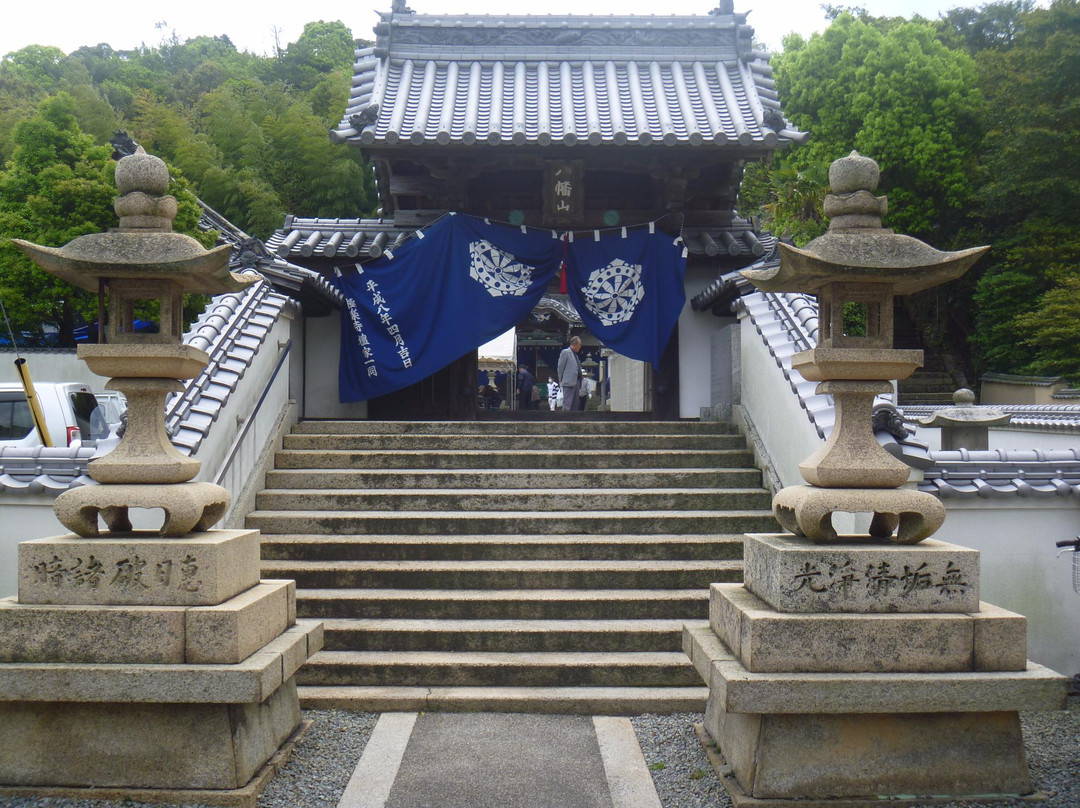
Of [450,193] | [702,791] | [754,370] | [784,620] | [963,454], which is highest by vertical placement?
[450,193]

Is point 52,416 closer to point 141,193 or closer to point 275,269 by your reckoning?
point 275,269

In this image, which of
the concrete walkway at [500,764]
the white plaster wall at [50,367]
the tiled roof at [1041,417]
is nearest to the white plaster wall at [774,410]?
the concrete walkway at [500,764]

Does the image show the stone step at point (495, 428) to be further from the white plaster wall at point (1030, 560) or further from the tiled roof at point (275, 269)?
the white plaster wall at point (1030, 560)

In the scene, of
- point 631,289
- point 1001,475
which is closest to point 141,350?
point 1001,475

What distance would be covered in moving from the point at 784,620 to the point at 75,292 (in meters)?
22.7

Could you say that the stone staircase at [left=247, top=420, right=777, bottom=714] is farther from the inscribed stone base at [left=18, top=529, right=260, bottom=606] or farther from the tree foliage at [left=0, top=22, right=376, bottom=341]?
the tree foliage at [left=0, top=22, right=376, bottom=341]

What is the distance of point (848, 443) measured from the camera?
4324mm

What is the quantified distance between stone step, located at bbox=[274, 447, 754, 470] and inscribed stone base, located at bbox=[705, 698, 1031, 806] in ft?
13.9

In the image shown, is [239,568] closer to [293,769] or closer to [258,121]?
[293,769]

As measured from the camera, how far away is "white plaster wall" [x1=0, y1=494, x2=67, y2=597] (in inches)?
247

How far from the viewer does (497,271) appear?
985cm

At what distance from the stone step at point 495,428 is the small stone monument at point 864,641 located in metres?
4.44

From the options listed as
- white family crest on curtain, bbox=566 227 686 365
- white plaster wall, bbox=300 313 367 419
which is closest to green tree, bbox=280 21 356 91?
white plaster wall, bbox=300 313 367 419

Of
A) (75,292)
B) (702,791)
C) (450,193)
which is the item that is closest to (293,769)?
(702,791)
